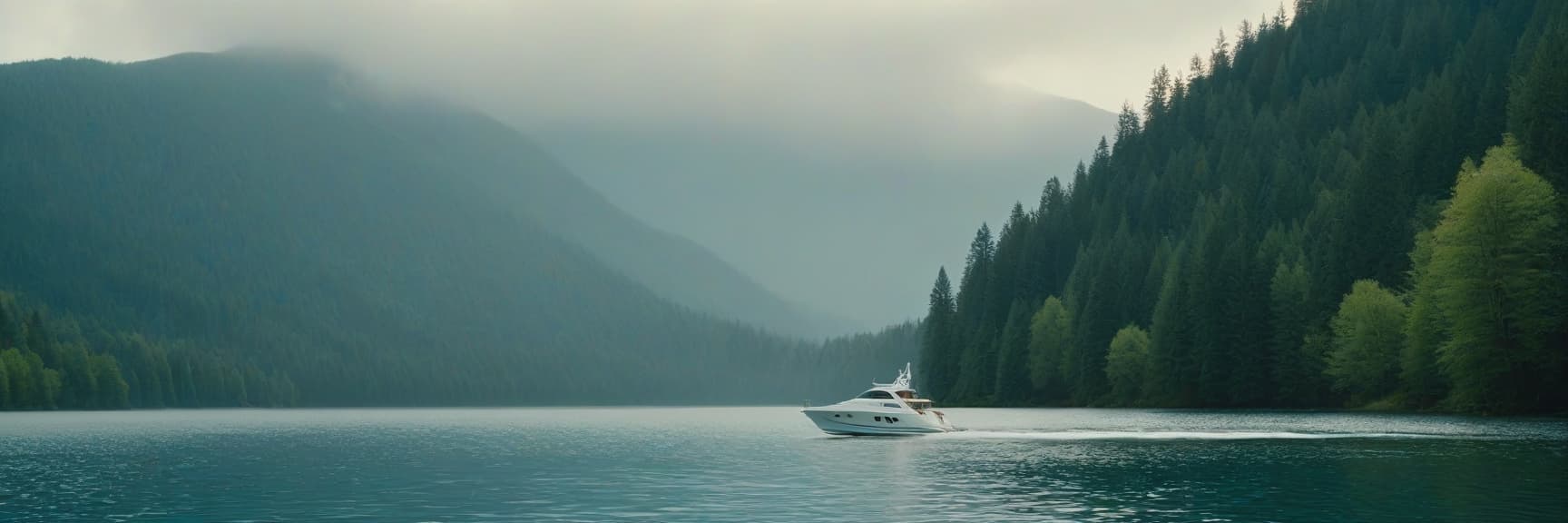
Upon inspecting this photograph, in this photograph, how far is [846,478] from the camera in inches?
2301

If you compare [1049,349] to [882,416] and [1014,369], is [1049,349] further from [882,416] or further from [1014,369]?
[882,416]

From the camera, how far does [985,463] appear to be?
6425 cm

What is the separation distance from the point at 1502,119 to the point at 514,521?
126 metres

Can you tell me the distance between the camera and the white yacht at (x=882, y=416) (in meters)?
96.7

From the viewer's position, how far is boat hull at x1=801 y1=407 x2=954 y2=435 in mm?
96562

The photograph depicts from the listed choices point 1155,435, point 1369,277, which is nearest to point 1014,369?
point 1369,277

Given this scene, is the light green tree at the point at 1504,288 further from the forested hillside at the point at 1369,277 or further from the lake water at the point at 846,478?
the lake water at the point at 846,478

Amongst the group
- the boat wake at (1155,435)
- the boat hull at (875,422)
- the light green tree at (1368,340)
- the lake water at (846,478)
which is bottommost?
the lake water at (846,478)

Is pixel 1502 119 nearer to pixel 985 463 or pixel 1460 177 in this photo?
pixel 1460 177

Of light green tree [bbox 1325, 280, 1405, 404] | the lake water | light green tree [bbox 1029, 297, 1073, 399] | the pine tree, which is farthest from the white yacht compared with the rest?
the pine tree

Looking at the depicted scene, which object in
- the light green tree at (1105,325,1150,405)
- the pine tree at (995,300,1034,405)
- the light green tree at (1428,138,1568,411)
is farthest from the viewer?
the pine tree at (995,300,1034,405)

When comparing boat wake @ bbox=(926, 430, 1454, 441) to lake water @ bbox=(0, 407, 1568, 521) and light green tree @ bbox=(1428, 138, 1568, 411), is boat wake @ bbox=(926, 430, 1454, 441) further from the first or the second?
light green tree @ bbox=(1428, 138, 1568, 411)

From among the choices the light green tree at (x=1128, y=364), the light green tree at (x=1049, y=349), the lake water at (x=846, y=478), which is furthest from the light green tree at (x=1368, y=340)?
the light green tree at (x=1049, y=349)

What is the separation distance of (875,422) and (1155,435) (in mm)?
19065
